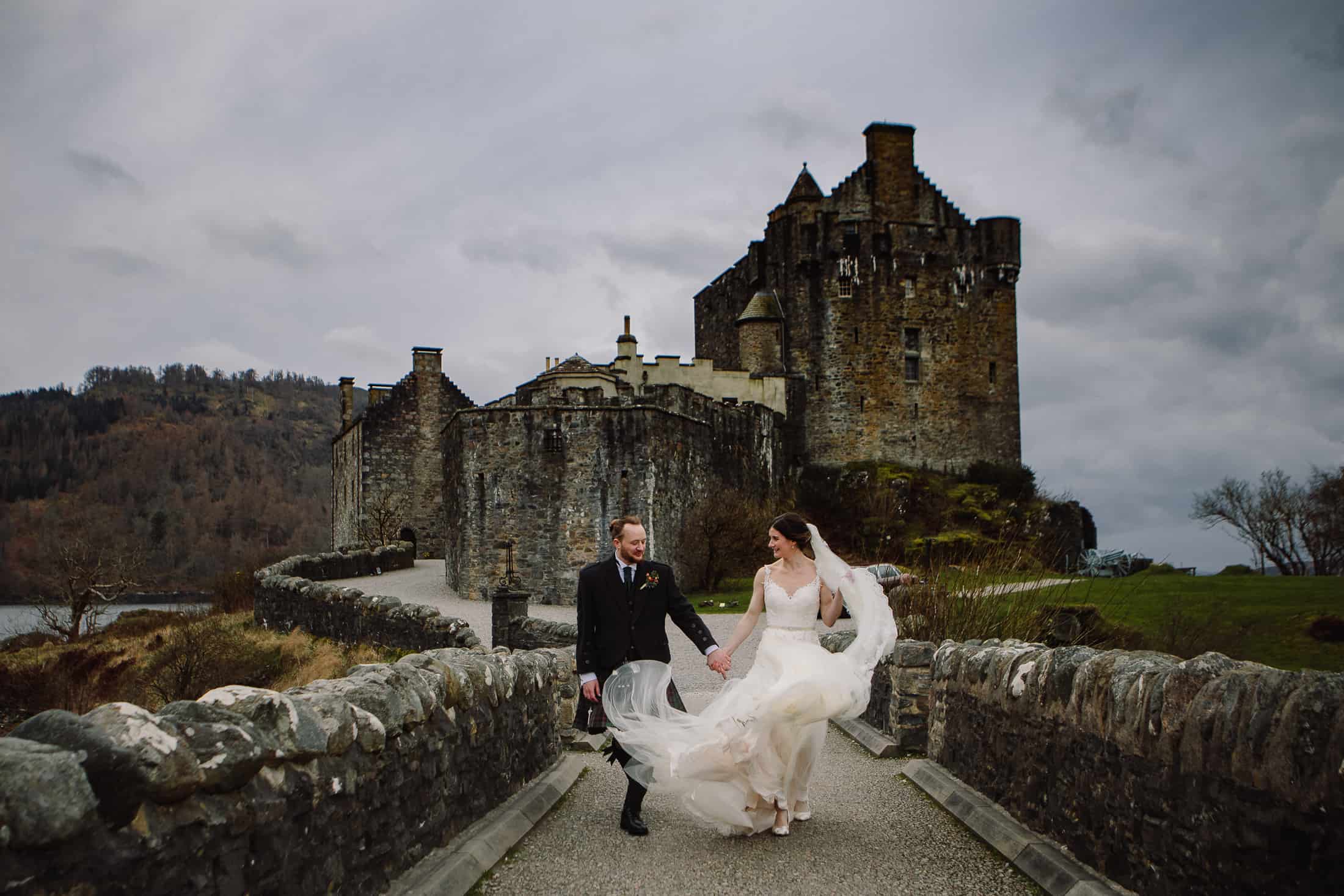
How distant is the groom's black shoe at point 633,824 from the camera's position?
616 cm

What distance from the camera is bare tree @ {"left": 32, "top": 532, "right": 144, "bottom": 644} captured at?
32966 millimetres

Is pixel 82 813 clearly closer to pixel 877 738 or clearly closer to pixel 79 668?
pixel 877 738

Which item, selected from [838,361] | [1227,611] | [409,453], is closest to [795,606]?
[1227,611]

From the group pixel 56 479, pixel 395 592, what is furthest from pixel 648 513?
pixel 56 479

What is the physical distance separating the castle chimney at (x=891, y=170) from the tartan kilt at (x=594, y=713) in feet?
140

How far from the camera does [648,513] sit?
28281 millimetres

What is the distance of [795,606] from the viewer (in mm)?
6348

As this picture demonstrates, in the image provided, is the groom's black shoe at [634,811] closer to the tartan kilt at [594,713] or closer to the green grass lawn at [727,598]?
the tartan kilt at [594,713]

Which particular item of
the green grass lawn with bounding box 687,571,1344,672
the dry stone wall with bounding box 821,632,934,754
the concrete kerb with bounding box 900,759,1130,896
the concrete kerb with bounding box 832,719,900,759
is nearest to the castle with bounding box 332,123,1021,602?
the green grass lawn with bounding box 687,571,1344,672

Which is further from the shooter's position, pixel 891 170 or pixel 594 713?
pixel 891 170

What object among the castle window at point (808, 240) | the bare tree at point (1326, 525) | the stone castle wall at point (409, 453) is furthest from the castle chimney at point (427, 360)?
the bare tree at point (1326, 525)

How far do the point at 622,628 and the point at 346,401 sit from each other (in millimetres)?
45151

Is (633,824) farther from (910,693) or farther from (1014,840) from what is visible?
(910,693)

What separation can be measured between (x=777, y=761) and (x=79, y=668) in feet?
75.8
